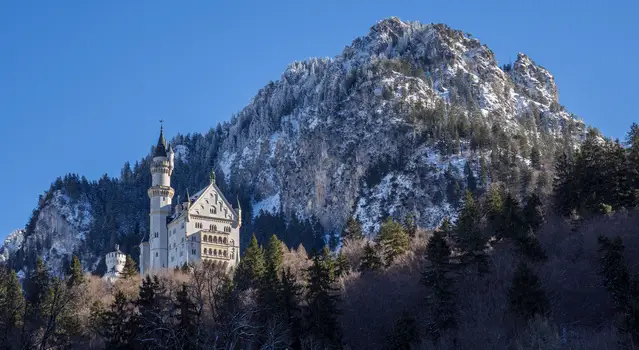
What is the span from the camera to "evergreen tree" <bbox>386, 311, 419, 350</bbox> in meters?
54.5

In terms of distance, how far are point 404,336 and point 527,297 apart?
26.1ft

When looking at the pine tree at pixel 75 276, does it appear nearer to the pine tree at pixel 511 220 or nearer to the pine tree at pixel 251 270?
the pine tree at pixel 251 270

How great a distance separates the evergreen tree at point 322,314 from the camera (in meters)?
57.4

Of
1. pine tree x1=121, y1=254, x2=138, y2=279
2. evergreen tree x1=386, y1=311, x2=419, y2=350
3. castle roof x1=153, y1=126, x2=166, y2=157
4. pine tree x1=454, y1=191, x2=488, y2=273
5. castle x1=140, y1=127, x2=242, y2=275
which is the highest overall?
castle roof x1=153, y1=126, x2=166, y2=157

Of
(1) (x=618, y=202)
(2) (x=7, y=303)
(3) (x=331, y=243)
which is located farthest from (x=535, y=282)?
(3) (x=331, y=243)

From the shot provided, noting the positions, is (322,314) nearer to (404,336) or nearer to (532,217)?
(404,336)

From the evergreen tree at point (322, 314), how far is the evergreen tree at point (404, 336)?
4.02 m

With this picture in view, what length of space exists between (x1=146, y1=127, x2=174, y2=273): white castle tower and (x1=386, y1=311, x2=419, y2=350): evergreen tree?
7735 cm

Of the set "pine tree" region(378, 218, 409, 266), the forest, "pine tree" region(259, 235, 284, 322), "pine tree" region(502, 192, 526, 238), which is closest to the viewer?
the forest

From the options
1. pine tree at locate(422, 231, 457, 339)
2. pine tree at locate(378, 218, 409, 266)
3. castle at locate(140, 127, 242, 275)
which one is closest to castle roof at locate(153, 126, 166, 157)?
castle at locate(140, 127, 242, 275)

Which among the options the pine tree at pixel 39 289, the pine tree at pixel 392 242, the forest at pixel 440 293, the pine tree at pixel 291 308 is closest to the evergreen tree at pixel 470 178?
the forest at pixel 440 293

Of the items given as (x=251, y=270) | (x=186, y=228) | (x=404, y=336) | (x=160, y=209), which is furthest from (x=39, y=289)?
(x=160, y=209)

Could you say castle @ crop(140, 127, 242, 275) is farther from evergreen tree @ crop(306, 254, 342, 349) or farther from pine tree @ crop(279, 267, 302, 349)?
evergreen tree @ crop(306, 254, 342, 349)

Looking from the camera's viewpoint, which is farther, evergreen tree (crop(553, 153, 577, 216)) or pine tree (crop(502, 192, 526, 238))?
evergreen tree (crop(553, 153, 577, 216))
